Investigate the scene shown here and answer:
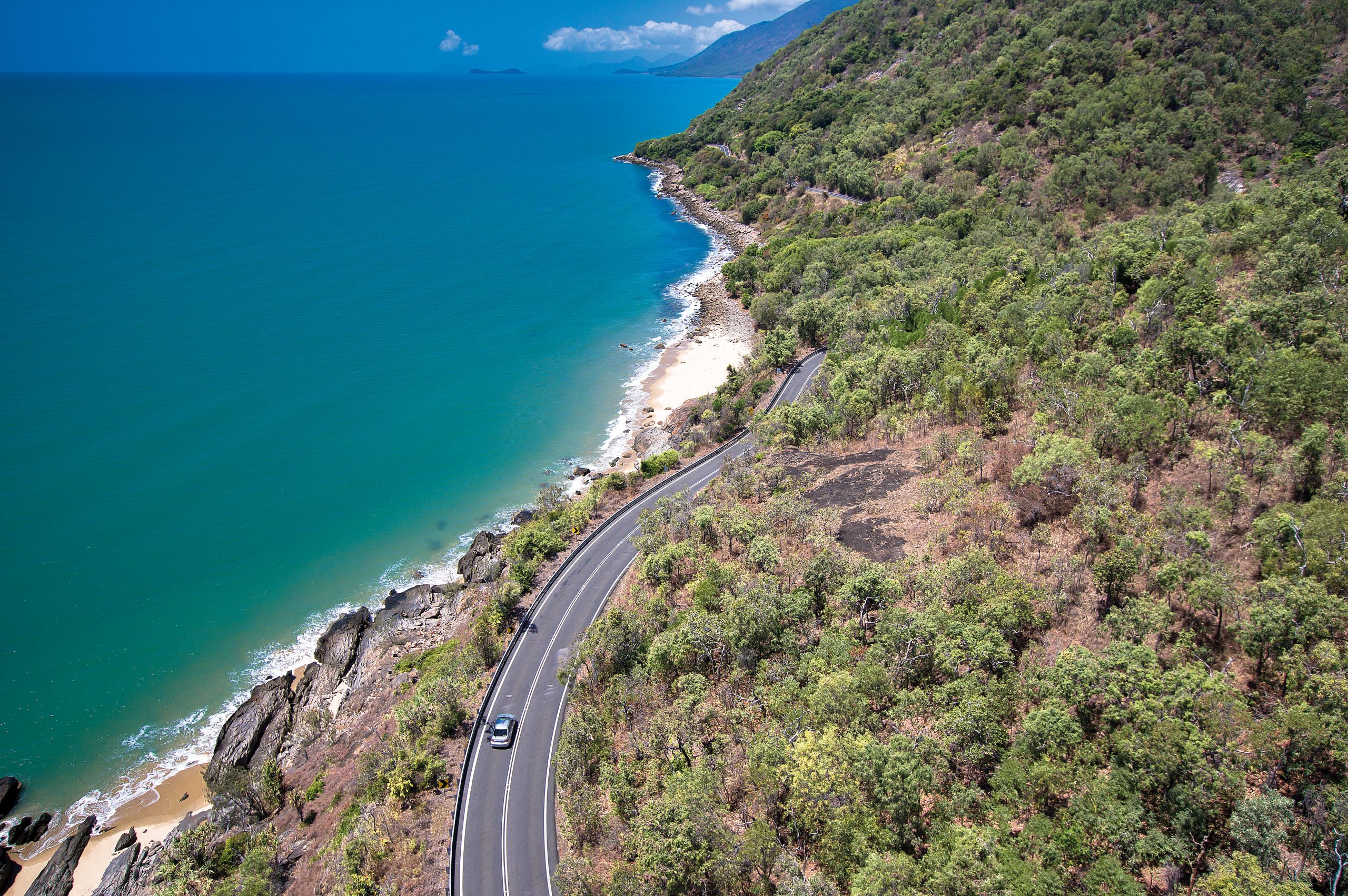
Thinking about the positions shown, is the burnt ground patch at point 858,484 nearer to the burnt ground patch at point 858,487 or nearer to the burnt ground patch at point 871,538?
the burnt ground patch at point 858,487

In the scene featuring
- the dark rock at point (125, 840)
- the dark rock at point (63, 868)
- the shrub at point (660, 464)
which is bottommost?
the shrub at point (660, 464)

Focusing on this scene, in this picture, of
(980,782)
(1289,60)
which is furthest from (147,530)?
(1289,60)

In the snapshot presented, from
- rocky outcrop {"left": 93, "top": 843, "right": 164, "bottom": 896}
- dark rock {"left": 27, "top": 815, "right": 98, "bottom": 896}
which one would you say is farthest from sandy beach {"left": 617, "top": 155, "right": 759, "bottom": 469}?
dark rock {"left": 27, "top": 815, "right": 98, "bottom": 896}

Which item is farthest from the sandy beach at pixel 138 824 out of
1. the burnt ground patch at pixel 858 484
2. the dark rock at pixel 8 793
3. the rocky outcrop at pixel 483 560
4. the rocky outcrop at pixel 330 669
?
the burnt ground patch at pixel 858 484

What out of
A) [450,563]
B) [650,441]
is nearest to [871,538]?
[650,441]

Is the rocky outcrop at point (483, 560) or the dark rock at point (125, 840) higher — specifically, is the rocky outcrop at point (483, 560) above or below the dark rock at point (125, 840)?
below

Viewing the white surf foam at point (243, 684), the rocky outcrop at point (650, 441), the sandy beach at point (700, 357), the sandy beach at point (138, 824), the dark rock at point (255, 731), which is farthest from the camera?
the sandy beach at point (700, 357)

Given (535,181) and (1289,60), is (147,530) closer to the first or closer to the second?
(1289,60)
